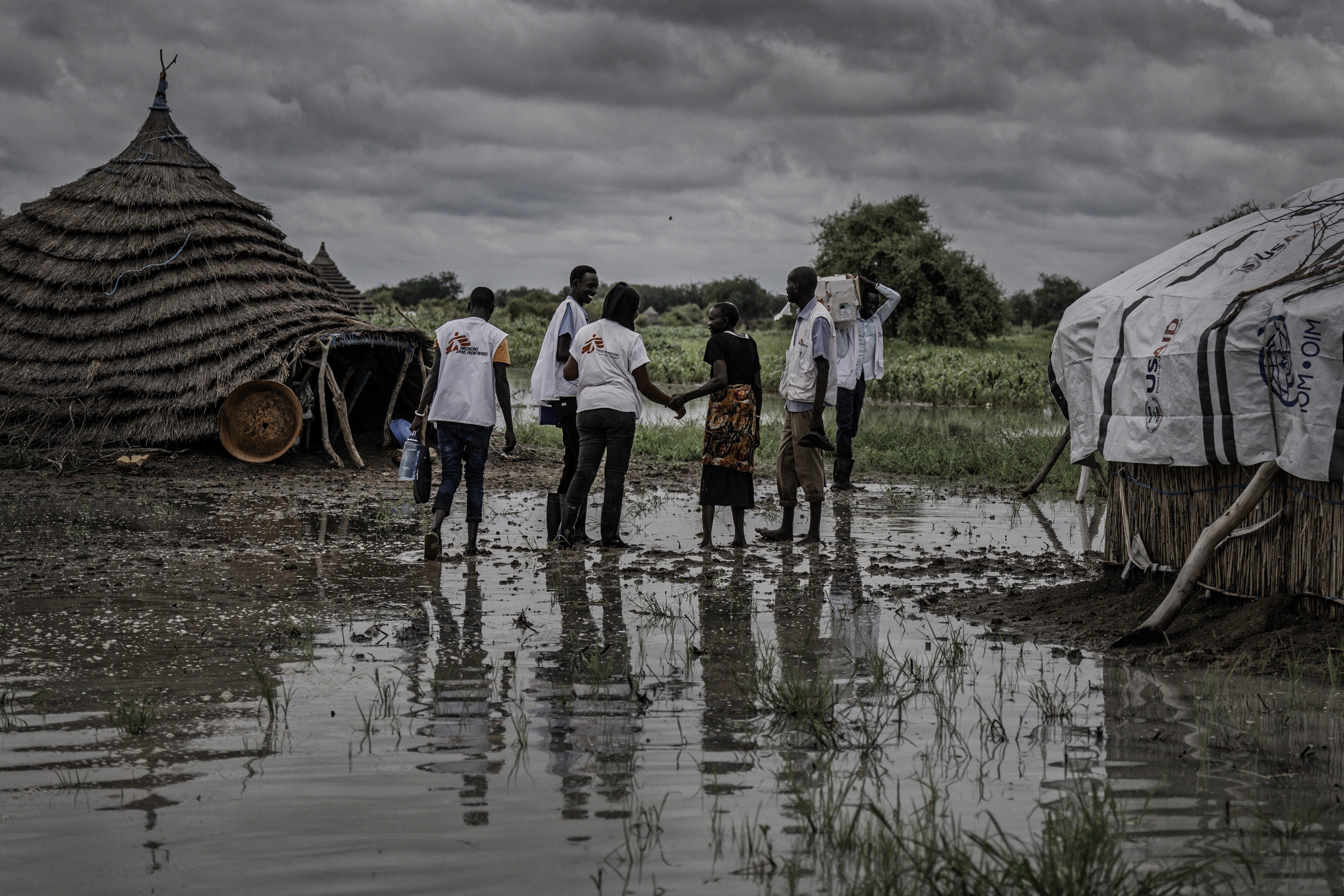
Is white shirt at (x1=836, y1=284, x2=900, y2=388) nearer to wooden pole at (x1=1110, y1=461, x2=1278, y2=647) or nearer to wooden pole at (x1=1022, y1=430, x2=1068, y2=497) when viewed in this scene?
wooden pole at (x1=1022, y1=430, x2=1068, y2=497)

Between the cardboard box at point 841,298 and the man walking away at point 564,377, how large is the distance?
2420 mm

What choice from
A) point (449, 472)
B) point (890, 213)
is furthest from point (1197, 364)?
point (890, 213)

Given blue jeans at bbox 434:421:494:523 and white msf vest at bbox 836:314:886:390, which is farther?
→ white msf vest at bbox 836:314:886:390

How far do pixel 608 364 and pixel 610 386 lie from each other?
16 centimetres

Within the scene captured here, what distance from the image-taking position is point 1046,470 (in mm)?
11195

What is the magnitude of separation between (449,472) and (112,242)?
27.7 ft

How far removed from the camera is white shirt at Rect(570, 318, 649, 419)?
803cm

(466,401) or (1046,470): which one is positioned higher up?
(466,401)

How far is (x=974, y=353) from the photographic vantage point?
119 feet

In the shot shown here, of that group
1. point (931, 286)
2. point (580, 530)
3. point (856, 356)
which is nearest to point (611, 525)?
point (580, 530)

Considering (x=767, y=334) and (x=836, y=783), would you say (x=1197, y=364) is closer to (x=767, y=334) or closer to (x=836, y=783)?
(x=836, y=783)

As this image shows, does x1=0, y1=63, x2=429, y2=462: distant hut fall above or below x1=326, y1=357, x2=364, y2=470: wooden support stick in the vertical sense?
above

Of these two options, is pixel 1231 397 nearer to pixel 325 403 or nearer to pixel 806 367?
pixel 806 367

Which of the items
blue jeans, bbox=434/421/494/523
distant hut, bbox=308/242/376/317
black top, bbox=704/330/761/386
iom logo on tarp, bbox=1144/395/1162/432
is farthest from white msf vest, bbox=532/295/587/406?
distant hut, bbox=308/242/376/317
